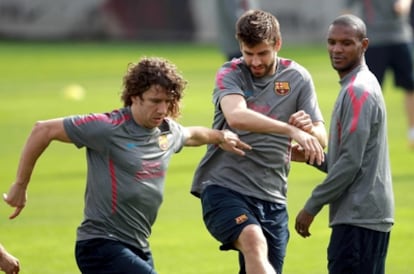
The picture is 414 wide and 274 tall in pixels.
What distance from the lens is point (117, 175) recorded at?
8.12m

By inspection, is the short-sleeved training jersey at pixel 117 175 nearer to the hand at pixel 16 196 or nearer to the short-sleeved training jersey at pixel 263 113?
the hand at pixel 16 196

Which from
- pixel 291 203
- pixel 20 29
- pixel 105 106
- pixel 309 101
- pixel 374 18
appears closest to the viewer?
pixel 309 101

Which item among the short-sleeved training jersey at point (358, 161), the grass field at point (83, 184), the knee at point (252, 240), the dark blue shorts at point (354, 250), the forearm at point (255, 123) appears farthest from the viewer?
the grass field at point (83, 184)

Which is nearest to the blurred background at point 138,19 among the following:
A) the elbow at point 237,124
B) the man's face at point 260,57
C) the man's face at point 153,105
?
the man's face at point 260,57

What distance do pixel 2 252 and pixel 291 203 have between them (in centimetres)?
585

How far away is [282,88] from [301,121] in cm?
57

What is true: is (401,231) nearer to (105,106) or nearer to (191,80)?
(105,106)

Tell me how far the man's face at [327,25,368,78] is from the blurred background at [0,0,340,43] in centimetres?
2918

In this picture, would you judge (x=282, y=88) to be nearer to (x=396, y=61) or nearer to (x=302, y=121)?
(x=302, y=121)

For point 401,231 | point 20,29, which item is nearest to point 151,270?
point 401,231

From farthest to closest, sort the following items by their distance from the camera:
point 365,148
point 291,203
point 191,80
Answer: point 191,80, point 291,203, point 365,148

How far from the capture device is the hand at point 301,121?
8430mm

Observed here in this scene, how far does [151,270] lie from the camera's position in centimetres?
802

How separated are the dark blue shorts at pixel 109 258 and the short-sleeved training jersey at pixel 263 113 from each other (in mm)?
1105
